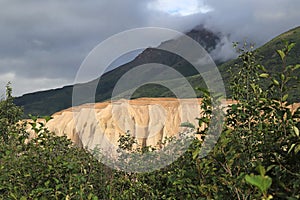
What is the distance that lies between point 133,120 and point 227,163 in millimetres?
51886

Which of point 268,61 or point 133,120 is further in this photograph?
point 268,61

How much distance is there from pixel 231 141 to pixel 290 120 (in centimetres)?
90

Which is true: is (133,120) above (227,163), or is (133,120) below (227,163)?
below

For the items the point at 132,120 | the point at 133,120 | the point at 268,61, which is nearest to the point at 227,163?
the point at 133,120

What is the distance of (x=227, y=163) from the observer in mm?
3875

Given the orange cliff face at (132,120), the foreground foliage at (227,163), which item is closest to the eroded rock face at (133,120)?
the orange cliff face at (132,120)

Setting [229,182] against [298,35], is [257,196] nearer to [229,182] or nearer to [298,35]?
[229,182]

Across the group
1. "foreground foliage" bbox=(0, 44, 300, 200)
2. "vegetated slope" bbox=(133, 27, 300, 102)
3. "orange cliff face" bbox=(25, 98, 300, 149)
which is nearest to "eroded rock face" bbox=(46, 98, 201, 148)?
"orange cliff face" bbox=(25, 98, 300, 149)

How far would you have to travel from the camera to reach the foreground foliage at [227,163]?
3.43 m

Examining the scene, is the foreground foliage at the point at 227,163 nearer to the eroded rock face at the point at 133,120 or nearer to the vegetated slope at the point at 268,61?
the eroded rock face at the point at 133,120

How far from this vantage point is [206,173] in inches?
173

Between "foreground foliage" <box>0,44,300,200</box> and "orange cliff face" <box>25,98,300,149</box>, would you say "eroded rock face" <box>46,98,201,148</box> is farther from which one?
"foreground foliage" <box>0,44,300,200</box>

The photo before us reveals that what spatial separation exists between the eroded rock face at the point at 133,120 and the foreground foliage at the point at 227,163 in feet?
139

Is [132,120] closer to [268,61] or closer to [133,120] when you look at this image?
[133,120]
